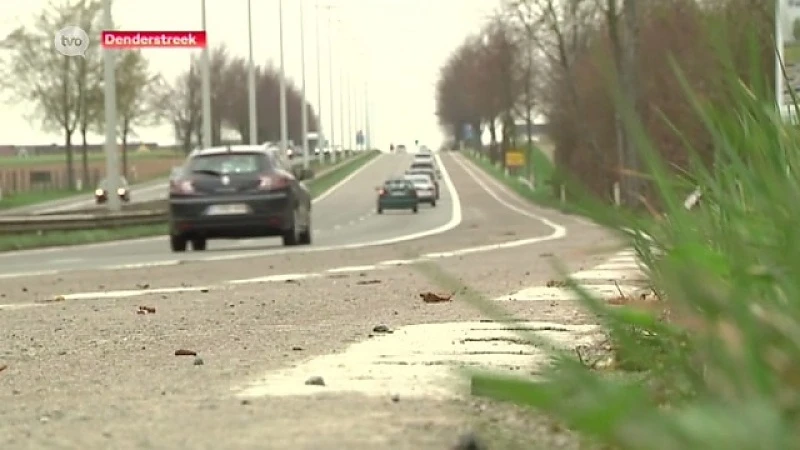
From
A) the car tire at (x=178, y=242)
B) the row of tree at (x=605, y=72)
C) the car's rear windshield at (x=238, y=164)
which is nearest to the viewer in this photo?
the row of tree at (x=605, y=72)

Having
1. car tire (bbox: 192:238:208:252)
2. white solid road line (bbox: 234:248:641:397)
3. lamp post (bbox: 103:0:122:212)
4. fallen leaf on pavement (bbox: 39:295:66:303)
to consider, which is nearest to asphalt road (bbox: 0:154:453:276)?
car tire (bbox: 192:238:208:252)

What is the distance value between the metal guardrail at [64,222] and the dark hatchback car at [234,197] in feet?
33.4

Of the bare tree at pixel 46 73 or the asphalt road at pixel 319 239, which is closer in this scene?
the asphalt road at pixel 319 239

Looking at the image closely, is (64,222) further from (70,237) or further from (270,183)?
(270,183)

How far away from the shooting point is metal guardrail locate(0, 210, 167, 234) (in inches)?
1271

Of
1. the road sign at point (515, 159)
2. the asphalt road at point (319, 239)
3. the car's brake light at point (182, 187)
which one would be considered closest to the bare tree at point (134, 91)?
the asphalt road at point (319, 239)

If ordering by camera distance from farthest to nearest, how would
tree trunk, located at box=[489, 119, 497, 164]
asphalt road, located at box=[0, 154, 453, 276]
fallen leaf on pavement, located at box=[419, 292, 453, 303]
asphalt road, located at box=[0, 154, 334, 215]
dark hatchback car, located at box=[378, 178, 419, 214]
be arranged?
tree trunk, located at box=[489, 119, 497, 164] < asphalt road, located at box=[0, 154, 334, 215] < dark hatchback car, located at box=[378, 178, 419, 214] < asphalt road, located at box=[0, 154, 453, 276] < fallen leaf on pavement, located at box=[419, 292, 453, 303]

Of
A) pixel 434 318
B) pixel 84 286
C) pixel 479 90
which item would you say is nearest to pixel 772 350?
pixel 434 318

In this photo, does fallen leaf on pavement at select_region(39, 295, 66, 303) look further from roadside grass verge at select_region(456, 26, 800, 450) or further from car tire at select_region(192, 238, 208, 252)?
car tire at select_region(192, 238, 208, 252)

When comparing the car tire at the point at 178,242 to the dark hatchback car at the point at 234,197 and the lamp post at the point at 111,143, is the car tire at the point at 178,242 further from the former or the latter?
the lamp post at the point at 111,143

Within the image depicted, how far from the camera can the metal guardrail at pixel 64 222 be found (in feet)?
106

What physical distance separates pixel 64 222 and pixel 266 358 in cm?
2767

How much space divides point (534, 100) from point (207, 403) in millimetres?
82567

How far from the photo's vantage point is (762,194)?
2.97m
